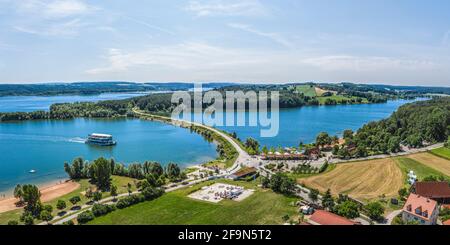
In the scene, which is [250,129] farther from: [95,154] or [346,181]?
[346,181]

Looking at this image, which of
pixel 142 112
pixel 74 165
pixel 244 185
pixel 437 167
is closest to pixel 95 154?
pixel 74 165

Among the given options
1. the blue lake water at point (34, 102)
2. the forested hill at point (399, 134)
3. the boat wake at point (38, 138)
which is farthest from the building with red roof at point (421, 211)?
the blue lake water at point (34, 102)

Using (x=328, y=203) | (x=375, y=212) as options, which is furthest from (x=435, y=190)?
(x=328, y=203)

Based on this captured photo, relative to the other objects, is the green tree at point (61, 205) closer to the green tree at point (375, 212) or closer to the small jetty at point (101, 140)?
the green tree at point (375, 212)

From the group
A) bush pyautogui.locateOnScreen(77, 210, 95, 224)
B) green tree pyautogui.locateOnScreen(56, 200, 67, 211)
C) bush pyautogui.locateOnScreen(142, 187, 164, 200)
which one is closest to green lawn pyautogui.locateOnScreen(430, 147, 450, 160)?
bush pyautogui.locateOnScreen(142, 187, 164, 200)

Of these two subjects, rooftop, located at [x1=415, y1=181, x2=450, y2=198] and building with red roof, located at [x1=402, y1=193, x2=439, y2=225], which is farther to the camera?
rooftop, located at [x1=415, y1=181, x2=450, y2=198]

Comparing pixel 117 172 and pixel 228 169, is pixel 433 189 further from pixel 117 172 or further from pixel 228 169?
pixel 117 172

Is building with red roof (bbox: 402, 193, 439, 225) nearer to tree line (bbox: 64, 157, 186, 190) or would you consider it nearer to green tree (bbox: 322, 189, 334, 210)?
green tree (bbox: 322, 189, 334, 210)
